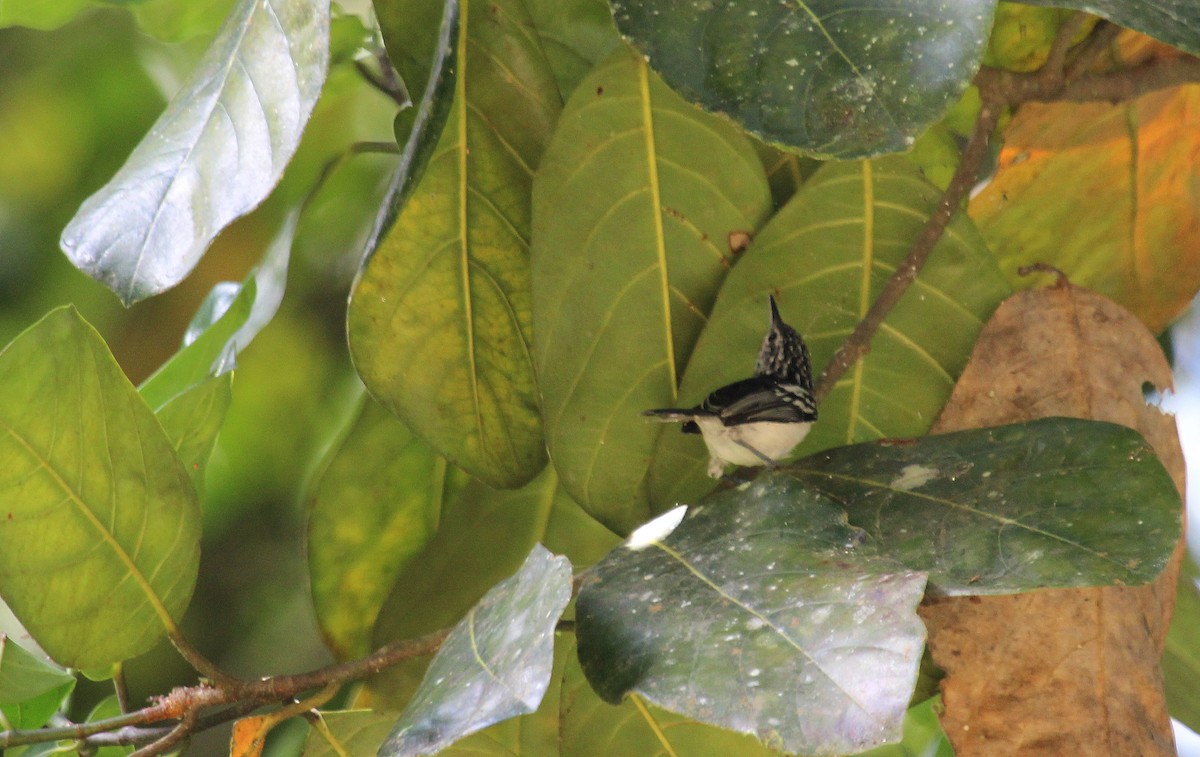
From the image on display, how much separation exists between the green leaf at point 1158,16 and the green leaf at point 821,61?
3.9 inches

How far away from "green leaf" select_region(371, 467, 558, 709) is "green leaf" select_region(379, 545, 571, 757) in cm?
37

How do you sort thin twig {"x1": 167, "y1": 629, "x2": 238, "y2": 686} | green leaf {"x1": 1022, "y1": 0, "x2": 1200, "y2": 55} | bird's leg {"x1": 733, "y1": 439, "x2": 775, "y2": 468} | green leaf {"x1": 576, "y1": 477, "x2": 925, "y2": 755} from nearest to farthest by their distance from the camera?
green leaf {"x1": 576, "y1": 477, "x2": 925, "y2": 755} < green leaf {"x1": 1022, "y1": 0, "x2": 1200, "y2": 55} < thin twig {"x1": 167, "y1": 629, "x2": 238, "y2": 686} < bird's leg {"x1": 733, "y1": 439, "x2": 775, "y2": 468}

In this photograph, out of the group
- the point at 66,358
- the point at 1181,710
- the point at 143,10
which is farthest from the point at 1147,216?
the point at 143,10

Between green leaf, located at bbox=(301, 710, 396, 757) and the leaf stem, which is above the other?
the leaf stem

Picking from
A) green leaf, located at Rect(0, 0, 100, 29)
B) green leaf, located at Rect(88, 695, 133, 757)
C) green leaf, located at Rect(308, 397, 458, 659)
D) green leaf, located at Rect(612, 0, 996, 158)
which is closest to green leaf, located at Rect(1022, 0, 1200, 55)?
green leaf, located at Rect(612, 0, 996, 158)

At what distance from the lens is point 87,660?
94 centimetres

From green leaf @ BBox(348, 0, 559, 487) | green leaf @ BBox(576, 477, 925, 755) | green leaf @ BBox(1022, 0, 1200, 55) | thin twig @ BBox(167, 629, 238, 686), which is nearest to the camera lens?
green leaf @ BBox(576, 477, 925, 755)

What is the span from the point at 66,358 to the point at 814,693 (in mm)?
653

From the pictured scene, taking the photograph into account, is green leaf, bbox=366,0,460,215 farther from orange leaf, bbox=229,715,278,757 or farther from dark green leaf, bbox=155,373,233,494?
orange leaf, bbox=229,715,278,757

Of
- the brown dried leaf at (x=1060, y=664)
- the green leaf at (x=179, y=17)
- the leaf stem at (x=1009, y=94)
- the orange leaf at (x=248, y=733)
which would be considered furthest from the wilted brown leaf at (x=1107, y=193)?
the green leaf at (x=179, y=17)

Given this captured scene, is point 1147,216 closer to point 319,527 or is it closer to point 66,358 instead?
point 319,527

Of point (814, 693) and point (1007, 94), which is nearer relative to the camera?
point (814, 693)

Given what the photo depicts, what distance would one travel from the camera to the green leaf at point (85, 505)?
0.87 meters

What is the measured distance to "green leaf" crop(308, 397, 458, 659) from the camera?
3.93ft
